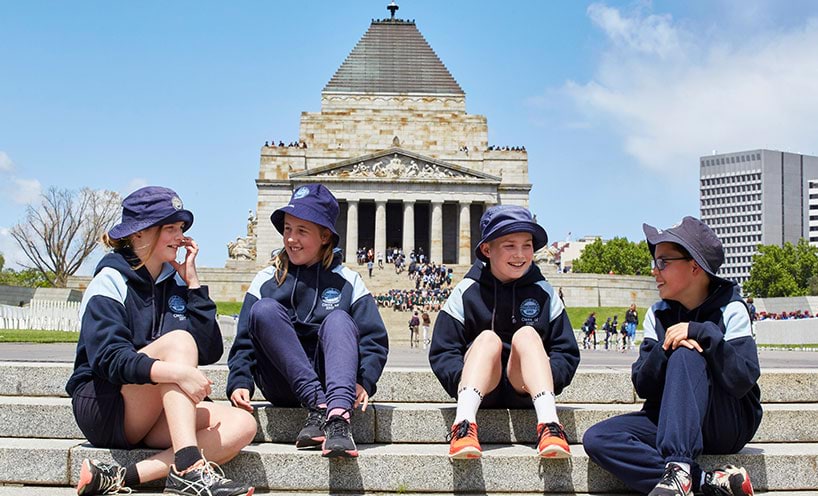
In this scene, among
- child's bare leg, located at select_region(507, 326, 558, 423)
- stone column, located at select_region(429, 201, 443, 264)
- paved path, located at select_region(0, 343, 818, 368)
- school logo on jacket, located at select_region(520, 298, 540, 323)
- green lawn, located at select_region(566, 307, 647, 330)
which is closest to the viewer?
child's bare leg, located at select_region(507, 326, 558, 423)

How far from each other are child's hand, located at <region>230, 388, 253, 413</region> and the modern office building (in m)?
149

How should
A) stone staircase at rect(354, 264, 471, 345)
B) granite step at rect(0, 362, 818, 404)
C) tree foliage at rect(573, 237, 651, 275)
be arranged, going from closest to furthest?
1. granite step at rect(0, 362, 818, 404)
2. stone staircase at rect(354, 264, 471, 345)
3. tree foliage at rect(573, 237, 651, 275)

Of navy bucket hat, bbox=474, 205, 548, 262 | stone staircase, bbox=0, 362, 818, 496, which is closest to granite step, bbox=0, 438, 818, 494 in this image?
stone staircase, bbox=0, 362, 818, 496

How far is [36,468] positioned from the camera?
16.5 ft

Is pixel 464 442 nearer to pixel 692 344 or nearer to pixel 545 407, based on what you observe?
pixel 545 407

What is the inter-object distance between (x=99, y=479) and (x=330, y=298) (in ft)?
5.74

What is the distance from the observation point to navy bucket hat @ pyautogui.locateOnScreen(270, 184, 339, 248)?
562 cm

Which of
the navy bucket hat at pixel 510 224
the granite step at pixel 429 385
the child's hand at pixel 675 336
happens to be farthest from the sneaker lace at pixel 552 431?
the granite step at pixel 429 385

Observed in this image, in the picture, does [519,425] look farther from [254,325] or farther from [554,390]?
[254,325]

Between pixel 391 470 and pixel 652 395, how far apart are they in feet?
5.14

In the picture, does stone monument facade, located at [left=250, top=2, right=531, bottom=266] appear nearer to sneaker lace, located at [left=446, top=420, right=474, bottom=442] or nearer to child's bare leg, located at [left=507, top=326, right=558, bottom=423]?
child's bare leg, located at [left=507, top=326, right=558, bottom=423]

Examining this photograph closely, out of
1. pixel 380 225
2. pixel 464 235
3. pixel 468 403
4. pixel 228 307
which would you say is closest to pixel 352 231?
pixel 380 225

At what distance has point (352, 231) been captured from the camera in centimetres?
5272

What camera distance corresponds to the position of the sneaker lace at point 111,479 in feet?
15.4
